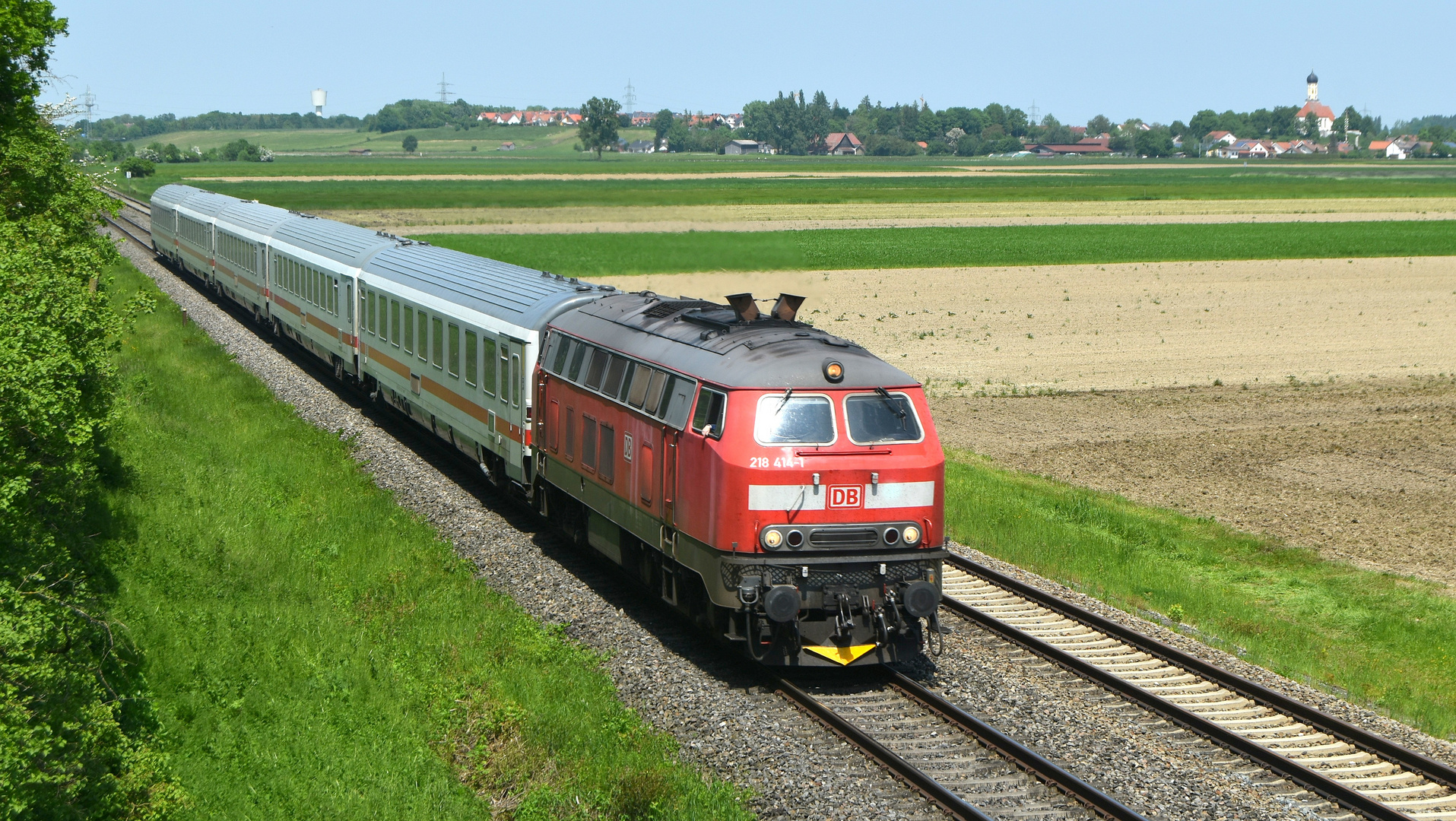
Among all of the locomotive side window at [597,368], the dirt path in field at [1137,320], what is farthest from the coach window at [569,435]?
the dirt path in field at [1137,320]

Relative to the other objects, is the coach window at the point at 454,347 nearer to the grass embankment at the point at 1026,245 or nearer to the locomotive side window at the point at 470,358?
the locomotive side window at the point at 470,358

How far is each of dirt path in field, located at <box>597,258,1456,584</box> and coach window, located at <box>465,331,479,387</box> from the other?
12.6 feet

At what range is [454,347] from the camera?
69.5 feet

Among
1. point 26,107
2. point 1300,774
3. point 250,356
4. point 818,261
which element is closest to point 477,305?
point 26,107

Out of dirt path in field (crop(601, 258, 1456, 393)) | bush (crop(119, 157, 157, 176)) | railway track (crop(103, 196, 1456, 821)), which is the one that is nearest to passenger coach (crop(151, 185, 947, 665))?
railway track (crop(103, 196, 1456, 821))

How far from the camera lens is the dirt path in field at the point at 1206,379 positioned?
903 inches

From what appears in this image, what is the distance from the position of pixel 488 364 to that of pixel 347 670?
298 inches

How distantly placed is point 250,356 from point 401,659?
24.0 metres

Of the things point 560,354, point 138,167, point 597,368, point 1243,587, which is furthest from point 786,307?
point 138,167

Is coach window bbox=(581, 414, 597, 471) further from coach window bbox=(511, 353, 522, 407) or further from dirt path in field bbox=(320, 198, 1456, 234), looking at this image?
dirt path in field bbox=(320, 198, 1456, 234)

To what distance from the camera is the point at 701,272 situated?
23.3m

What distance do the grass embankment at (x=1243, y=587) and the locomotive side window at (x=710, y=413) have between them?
6.74 m

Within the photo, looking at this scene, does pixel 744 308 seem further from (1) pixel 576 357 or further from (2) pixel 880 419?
(1) pixel 576 357

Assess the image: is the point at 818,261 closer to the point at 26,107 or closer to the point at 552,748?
the point at 26,107
